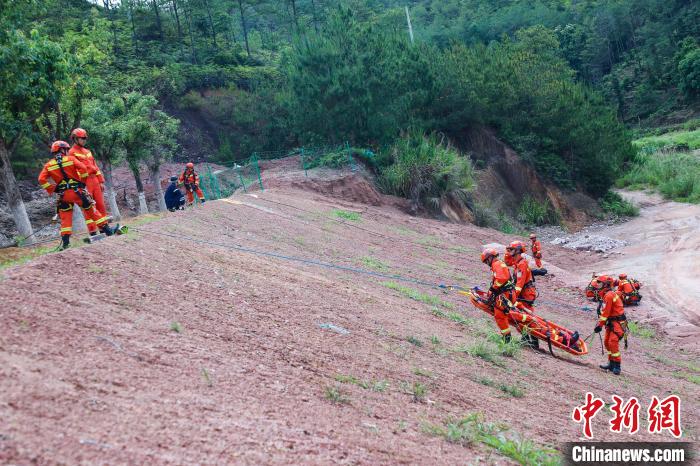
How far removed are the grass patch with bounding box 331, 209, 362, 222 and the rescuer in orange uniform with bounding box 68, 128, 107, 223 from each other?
48.4ft

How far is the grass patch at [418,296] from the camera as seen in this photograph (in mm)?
13959

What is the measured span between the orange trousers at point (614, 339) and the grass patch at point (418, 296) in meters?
3.57

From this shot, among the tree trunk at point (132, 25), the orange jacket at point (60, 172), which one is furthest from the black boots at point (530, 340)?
the tree trunk at point (132, 25)

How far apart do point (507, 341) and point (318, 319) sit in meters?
3.73

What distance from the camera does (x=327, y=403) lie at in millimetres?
6461

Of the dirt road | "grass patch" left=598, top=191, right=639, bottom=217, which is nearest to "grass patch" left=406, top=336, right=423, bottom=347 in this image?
the dirt road

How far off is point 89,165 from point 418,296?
742 cm

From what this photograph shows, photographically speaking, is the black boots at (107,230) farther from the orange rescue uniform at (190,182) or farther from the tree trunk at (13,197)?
the orange rescue uniform at (190,182)

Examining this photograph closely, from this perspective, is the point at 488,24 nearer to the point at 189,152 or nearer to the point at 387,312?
the point at 189,152

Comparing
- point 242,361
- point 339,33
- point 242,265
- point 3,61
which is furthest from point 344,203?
point 242,361

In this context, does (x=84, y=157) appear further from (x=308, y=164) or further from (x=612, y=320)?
(x=308, y=164)

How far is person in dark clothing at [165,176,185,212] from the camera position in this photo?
20109mm

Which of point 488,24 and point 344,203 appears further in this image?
point 488,24

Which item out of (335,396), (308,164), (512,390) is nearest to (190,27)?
(308,164)
